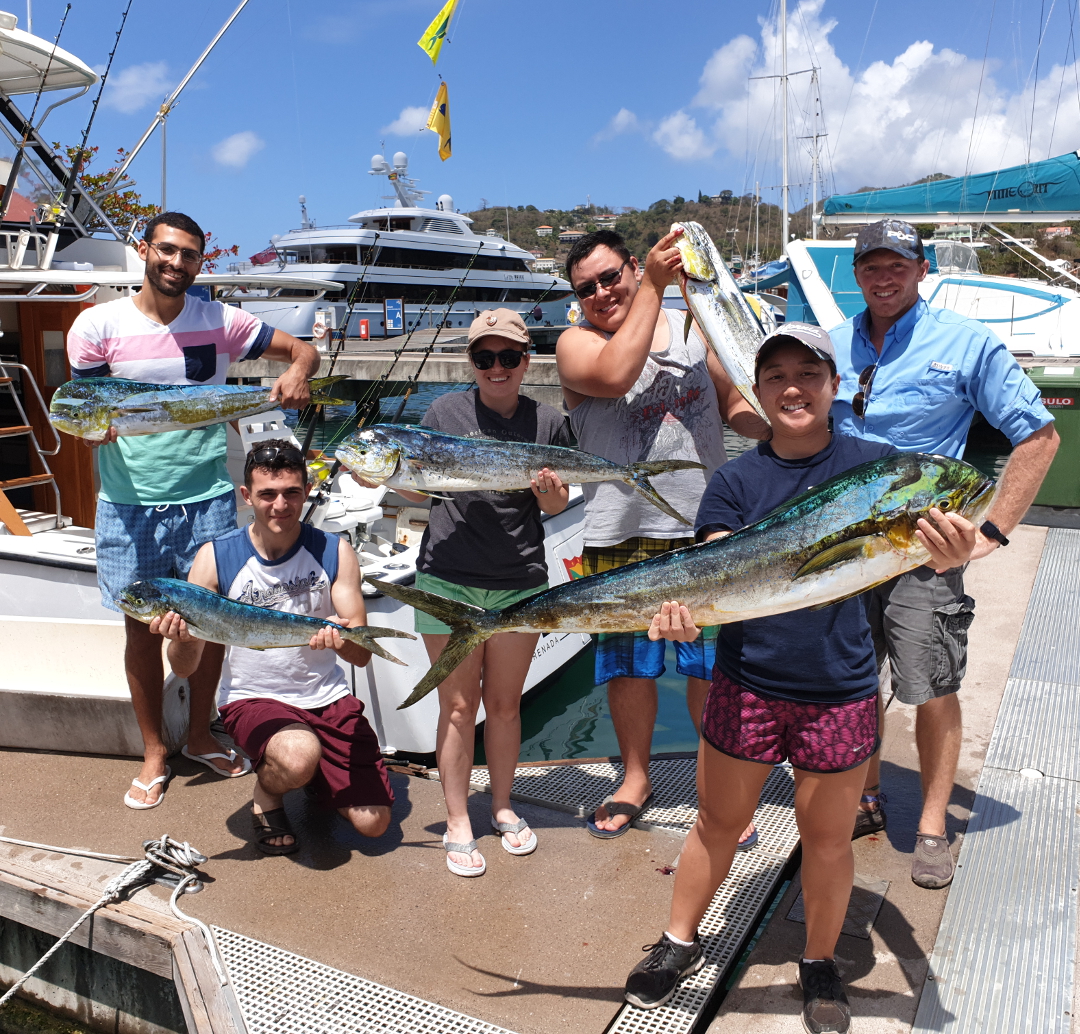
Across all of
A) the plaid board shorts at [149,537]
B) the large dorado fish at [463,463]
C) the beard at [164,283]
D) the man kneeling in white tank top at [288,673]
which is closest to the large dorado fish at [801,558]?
the large dorado fish at [463,463]

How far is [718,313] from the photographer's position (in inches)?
117

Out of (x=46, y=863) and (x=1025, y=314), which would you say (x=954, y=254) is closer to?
(x=1025, y=314)

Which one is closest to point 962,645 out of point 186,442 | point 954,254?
point 186,442

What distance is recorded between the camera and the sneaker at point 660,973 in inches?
96.9

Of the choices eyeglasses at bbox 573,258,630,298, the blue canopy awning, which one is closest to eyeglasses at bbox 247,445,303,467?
eyeglasses at bbox 573,258,630,298

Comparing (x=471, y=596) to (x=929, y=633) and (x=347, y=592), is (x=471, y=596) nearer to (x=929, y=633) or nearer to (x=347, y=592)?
(x=347, y=592)

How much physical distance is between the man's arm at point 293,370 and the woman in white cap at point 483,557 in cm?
47

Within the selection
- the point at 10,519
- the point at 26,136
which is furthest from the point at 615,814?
the point at 26,136

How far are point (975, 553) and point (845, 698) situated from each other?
47cm

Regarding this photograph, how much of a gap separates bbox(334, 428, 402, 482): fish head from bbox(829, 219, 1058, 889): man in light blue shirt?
4.94ft

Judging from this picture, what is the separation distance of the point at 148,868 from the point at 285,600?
1035 mm

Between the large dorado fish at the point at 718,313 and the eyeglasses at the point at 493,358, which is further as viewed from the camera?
the eyeglasses at the point at 493,358

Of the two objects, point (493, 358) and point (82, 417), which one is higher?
point (493, 358)

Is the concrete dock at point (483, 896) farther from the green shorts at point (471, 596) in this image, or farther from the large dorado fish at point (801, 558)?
the large dorado fish at point (801, 558)
